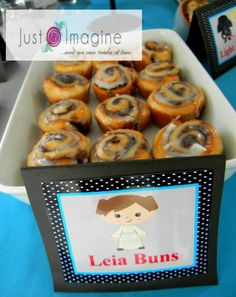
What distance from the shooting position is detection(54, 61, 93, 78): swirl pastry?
0.89m

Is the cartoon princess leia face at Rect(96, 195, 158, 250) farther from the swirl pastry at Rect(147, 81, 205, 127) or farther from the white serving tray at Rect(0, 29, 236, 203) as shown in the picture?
the swirl pastry at Rect(147, 81, 205, 127)

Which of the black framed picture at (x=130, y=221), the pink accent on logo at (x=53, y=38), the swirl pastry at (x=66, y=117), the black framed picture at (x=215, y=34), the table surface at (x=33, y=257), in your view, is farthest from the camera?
the pink accent on logo at (x=53, y=38)

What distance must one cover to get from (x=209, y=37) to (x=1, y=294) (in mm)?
691

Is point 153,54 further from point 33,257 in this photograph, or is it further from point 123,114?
point 33,257

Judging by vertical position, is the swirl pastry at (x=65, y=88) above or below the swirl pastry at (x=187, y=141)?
below

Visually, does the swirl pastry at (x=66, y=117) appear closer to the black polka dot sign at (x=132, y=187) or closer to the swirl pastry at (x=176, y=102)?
the swirl pastry at (x=176, y=102)

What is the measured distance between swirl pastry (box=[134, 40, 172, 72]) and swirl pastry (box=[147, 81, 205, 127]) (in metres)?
0.15

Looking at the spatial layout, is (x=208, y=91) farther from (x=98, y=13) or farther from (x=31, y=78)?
(x=98, y=13)

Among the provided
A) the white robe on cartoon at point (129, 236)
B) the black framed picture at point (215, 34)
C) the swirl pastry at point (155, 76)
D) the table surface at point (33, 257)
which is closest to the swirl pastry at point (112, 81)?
the swirl pastry at point (155, 76)

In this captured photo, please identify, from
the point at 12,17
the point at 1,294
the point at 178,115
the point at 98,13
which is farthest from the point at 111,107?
the point at 98,13

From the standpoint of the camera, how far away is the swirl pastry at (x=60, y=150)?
2.03ft

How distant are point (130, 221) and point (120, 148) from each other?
18cm

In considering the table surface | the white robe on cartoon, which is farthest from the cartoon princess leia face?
the table surface

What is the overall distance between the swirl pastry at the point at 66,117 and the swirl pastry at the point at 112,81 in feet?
0.26
